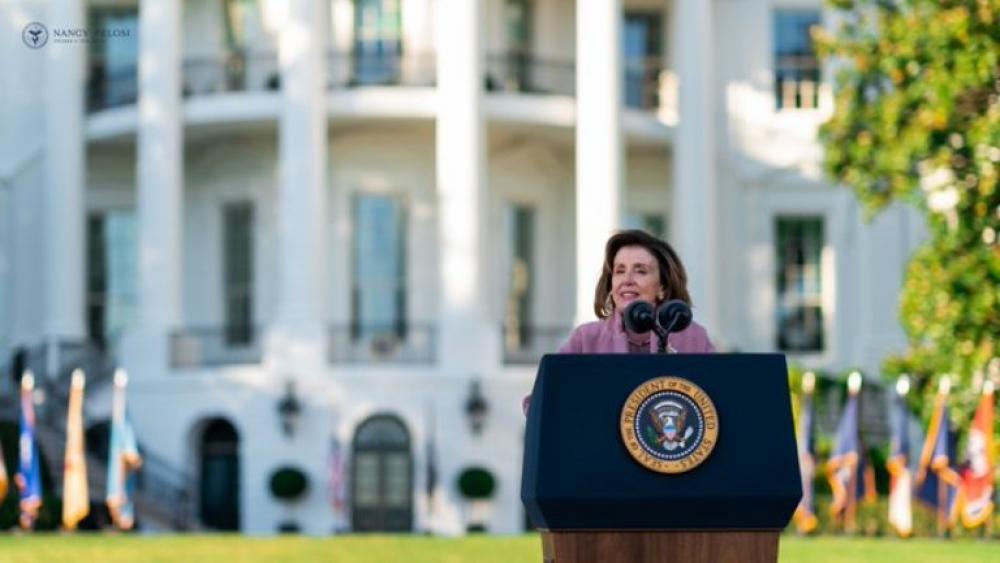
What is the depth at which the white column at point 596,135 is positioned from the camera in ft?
115

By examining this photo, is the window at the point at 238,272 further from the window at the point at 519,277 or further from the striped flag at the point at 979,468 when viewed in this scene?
the striped flag at the point at 979,468

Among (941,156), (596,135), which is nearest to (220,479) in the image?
(596,135)

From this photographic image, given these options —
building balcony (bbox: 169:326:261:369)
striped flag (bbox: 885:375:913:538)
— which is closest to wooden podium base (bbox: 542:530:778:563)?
striped flag (bbox: 885:375:913:538)

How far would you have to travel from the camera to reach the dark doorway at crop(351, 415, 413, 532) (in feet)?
113

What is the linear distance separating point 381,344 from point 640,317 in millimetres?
30017

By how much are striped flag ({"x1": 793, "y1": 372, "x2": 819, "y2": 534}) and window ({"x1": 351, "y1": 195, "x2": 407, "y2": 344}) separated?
29.5ft

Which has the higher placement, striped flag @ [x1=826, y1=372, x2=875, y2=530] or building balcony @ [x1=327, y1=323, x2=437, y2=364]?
building balcony @ [x1=327, y1=323, x2=437, y2=364]

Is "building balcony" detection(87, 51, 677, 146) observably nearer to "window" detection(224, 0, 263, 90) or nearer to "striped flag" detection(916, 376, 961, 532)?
"window" detection(224, 0, 263, 90)

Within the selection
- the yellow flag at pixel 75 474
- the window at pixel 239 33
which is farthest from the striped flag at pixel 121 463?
the window at pixel 239 33

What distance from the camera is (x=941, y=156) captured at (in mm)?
23250

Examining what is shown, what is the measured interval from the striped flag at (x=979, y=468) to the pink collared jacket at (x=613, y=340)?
18.2 meters

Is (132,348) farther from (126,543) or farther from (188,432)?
(126,543)

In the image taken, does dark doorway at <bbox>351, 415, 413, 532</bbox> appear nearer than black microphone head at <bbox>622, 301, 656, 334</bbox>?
No

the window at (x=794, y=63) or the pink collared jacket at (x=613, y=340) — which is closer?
the pink collared jacket at (x=613, y=340)
